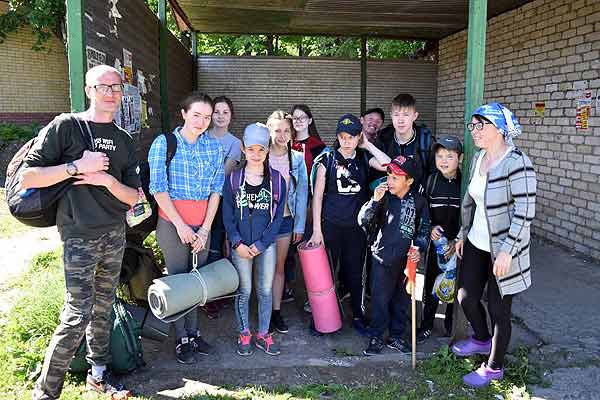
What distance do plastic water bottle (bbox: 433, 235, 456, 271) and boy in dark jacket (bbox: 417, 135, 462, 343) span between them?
3 centimetres

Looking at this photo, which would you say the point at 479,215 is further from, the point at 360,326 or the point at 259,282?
the point at 259,282

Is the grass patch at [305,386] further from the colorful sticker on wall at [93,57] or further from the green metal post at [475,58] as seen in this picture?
the colorful sticker on wall at [93,57]

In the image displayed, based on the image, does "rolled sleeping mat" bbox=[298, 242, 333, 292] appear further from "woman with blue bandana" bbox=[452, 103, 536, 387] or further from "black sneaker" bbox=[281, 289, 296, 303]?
"woman with blue bandana" bbox=[452, 103, 536, 387]

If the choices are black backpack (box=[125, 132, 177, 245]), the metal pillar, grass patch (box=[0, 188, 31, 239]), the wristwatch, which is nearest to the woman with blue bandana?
black backpack (box=[125, 132, 177, 245])

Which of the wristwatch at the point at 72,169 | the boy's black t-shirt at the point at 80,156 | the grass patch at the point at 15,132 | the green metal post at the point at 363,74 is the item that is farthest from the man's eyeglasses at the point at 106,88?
the grass patch at the point at 15,132

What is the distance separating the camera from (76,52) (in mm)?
3104

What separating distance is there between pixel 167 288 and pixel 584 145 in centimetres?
500

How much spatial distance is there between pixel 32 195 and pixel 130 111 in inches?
72.7

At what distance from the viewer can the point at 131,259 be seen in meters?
3.71

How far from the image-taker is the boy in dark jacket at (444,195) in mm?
3479

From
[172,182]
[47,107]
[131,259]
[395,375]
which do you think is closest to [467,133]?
[395,375]

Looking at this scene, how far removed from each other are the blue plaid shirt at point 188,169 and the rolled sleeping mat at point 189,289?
1.63 ft

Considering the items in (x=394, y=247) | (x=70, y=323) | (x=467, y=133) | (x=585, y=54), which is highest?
(x=585, y=54)

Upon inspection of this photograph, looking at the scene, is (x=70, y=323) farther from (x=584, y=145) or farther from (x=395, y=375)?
(x=584, y=145)
